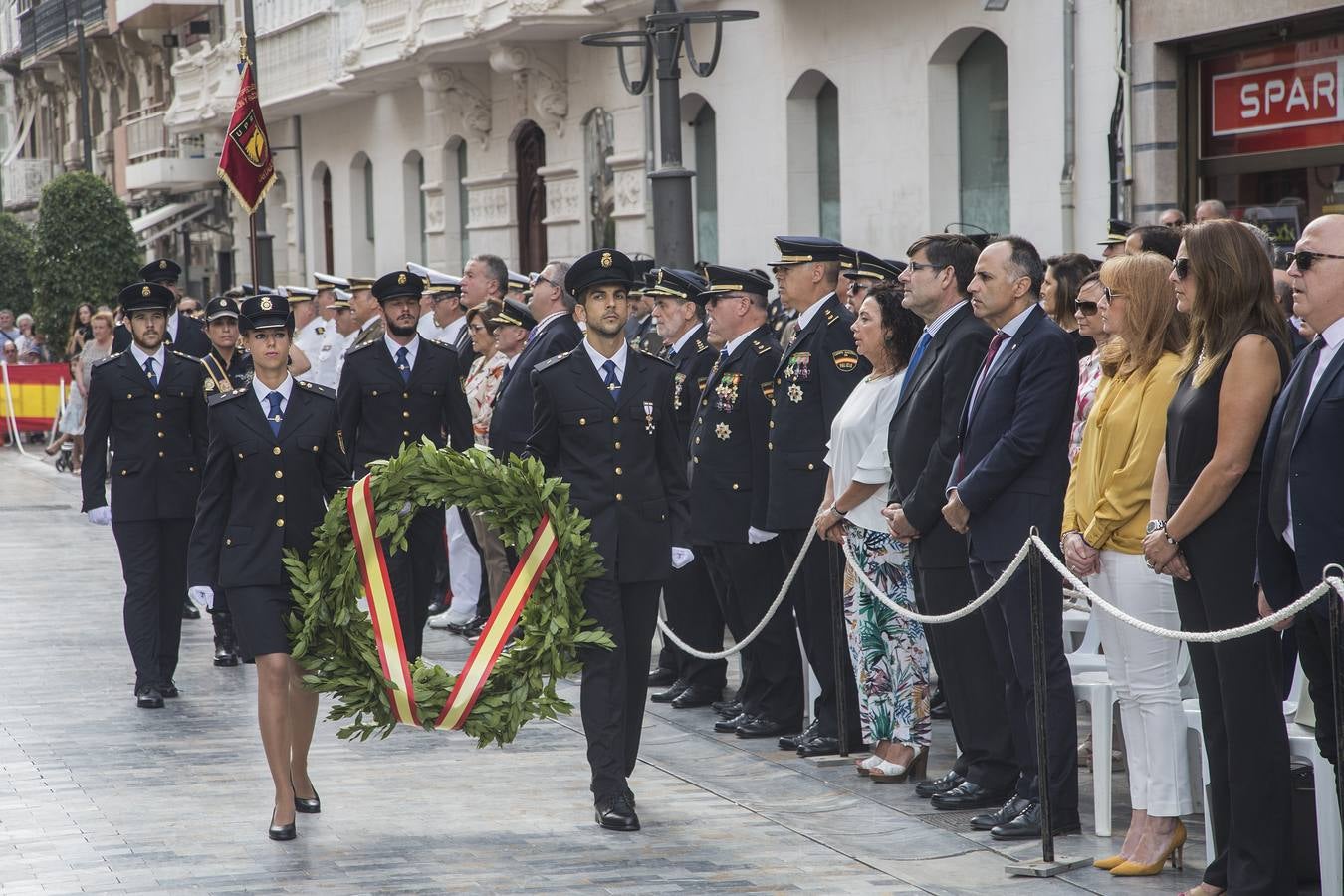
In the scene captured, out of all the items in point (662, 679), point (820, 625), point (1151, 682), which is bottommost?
point (662, 679)

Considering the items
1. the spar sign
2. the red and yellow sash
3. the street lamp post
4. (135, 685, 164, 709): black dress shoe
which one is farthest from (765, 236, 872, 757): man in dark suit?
the spar sign

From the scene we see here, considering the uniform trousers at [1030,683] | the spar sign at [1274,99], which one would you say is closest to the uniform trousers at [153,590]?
the uniform trousers at [1030,683]

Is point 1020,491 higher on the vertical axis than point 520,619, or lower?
higher

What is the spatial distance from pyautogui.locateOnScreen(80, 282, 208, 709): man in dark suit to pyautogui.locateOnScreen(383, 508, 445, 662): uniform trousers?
5.35ft

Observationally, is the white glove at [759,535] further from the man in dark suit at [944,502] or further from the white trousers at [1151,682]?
the white trousers at [1151,682]

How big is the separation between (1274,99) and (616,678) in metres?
8.16

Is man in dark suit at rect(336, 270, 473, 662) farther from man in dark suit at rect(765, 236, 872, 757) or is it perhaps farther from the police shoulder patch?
the police shoulder patch

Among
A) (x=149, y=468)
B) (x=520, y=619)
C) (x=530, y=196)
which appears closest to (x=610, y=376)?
(x=520, y=619)

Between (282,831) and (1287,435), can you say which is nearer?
(1287,435)

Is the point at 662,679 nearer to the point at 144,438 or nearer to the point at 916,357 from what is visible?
the point at 144,438

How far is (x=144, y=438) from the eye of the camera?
10711 mm

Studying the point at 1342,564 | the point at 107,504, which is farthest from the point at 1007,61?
the point at 1342,564

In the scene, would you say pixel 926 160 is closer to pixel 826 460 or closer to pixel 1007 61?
pixel 1007 61

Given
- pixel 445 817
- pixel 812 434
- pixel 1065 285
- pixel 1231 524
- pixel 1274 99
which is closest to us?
pixel 1231 524
